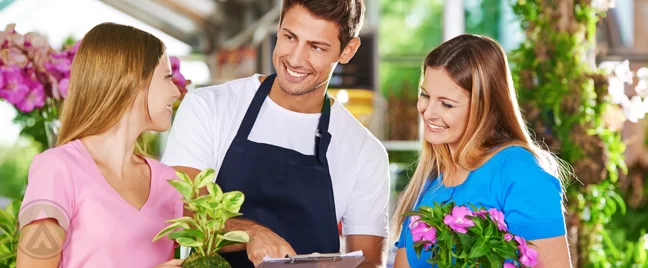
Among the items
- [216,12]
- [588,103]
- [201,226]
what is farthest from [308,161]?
[216,12]

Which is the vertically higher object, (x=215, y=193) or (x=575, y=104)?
(x=215, y=193)

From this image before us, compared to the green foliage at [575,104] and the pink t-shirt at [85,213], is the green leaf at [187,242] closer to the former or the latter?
the pink t-shirt at [85,213]

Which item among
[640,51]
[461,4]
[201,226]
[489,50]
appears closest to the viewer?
[201,226]

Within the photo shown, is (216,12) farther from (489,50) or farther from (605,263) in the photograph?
(489,50)

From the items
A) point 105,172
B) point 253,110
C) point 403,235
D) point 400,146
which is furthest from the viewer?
point 400,146

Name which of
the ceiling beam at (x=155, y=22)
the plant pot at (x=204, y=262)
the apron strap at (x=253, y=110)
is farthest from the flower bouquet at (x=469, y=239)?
the ceiling beam at (x=155, y=22)

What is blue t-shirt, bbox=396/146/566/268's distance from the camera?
1.94m

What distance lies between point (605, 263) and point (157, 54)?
2833mm

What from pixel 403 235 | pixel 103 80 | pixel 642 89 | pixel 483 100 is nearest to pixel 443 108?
pixel 483 100

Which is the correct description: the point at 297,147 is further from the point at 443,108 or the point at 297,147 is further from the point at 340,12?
the point at 443,108

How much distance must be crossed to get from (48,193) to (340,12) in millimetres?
1027

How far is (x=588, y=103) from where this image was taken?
383 cm

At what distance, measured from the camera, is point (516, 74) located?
4000mm

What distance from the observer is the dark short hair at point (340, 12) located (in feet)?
7.61
